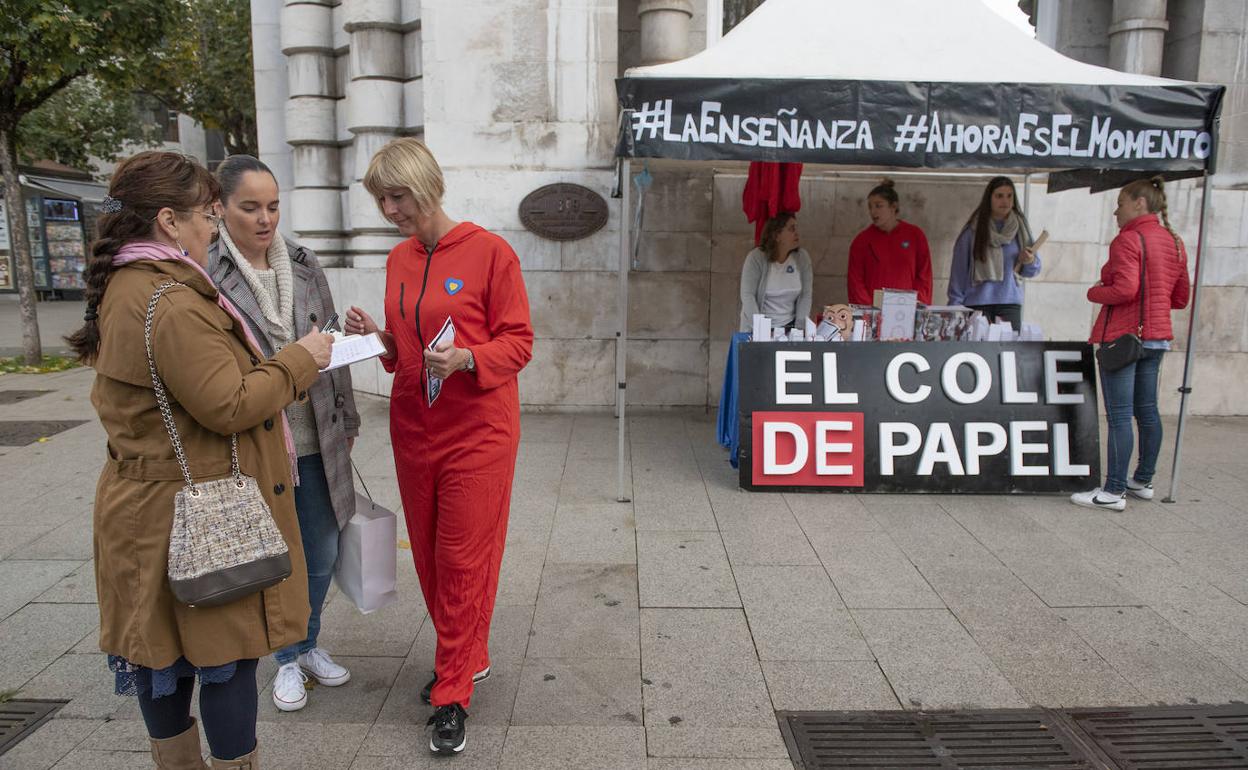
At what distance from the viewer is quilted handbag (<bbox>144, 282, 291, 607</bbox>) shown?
76.2 inches

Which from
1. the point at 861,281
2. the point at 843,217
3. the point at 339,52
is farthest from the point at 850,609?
the point at 339,52

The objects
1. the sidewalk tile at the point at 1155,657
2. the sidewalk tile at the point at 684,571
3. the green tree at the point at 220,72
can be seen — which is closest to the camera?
the sidewalk tile at the point at 1155,657

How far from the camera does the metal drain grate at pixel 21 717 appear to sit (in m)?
2.87

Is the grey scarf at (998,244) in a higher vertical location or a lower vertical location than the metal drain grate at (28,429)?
higher

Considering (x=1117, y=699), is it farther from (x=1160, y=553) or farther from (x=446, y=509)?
(x=446, y=509)

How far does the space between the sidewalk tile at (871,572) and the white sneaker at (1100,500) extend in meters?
1.57

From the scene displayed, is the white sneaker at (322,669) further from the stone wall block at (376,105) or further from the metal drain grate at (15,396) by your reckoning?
the metal drain grate at (15,396)

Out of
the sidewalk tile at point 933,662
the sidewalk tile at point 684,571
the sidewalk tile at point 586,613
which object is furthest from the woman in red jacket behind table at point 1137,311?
the sidewalk tile at point 586,613

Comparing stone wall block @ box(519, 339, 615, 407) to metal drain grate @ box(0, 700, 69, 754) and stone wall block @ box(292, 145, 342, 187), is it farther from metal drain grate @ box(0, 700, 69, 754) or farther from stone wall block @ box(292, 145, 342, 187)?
metal drain grate @ box(0, 700, 69, 754)

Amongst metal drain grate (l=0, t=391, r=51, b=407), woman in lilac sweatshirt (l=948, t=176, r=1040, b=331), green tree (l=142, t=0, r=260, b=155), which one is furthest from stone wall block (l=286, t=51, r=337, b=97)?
green tree (l=142, t=0, r=260, b=155)

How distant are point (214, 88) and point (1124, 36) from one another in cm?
1565

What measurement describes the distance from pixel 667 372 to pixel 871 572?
392 centimetres

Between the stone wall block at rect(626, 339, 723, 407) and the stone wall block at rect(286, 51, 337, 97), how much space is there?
A: 175 inches

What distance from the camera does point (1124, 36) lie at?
26.5 ft
